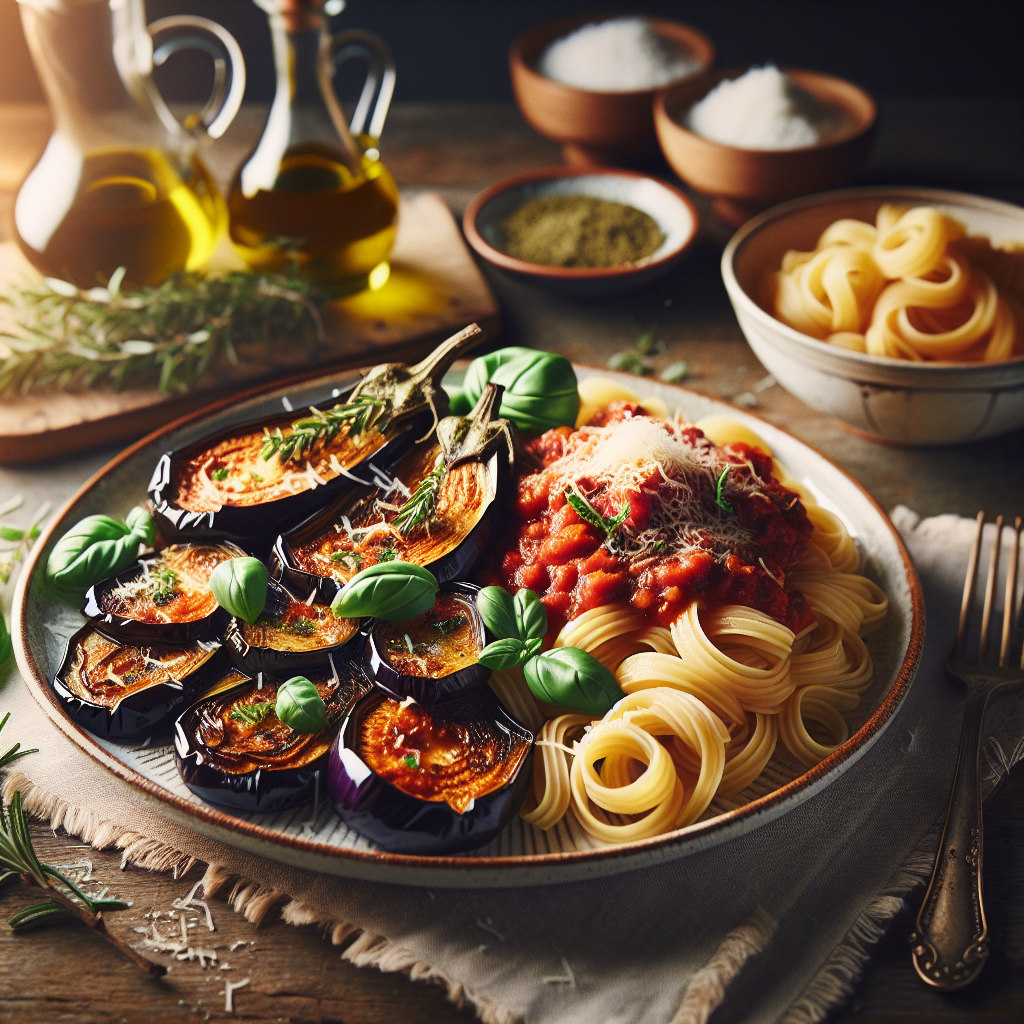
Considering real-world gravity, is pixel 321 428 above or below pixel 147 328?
above

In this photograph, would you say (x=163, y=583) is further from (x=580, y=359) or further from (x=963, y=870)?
(x=580, y=359)

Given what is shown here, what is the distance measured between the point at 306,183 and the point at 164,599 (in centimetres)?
247

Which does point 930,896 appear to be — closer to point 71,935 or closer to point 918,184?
point 71,935

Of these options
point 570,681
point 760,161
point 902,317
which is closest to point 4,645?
point 570,681

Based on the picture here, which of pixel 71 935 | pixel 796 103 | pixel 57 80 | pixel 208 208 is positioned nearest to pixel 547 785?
pixel 71 935

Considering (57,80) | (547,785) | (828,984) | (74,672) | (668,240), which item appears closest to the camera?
(828,984)

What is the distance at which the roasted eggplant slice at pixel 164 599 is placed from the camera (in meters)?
2.69

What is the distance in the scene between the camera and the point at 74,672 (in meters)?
2.63

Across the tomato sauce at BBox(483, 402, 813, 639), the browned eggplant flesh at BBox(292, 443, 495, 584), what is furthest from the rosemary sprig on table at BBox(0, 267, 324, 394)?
the tomato sauce at BBox(483, 402, 813, 639)

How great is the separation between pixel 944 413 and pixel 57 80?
154 inches

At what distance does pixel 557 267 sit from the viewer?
4941 mm

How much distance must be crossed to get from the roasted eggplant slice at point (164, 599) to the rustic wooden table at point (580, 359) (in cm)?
56

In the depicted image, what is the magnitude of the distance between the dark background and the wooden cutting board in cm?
285

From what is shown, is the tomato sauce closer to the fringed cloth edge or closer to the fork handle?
the fork handle
